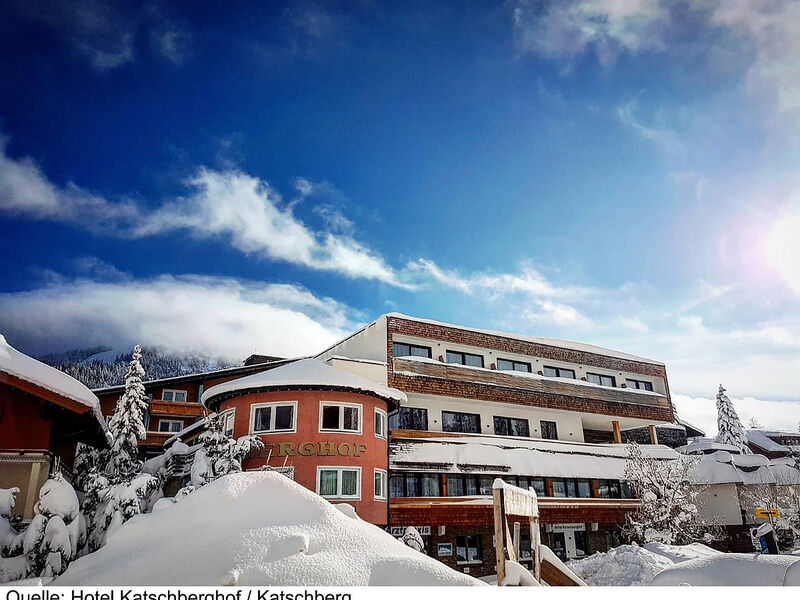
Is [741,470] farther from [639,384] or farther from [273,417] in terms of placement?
[273,417]

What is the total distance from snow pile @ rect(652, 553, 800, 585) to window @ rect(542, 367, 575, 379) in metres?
25.7

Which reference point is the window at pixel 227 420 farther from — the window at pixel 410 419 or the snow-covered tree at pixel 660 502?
the snow-covered tree at pixel 660 502

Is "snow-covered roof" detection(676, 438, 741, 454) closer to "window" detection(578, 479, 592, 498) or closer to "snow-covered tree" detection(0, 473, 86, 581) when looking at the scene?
"window" detection(578, 479, 592, 498)

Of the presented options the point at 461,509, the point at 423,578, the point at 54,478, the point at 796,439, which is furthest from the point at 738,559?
the point at 796,439

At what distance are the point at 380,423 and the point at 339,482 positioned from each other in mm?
3264

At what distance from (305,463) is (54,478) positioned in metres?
11.8

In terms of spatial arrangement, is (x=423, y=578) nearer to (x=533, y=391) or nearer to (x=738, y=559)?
(x=738, y=559)

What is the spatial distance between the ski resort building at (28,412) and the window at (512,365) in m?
22.3

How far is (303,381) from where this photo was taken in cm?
2159

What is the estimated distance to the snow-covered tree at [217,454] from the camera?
1793 cm

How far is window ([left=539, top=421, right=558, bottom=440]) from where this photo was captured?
32031 millimetres

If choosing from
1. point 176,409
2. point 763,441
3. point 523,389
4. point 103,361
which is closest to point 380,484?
point 523,389

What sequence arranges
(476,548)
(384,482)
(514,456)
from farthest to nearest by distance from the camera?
(514,456) < (476,548) < (384,482)

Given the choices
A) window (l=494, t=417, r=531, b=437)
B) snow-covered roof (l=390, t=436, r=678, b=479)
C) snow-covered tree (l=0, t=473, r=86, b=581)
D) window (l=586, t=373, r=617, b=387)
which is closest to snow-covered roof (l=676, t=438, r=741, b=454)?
snow-covered roof (l=390, t=436, r=678, b=479)
